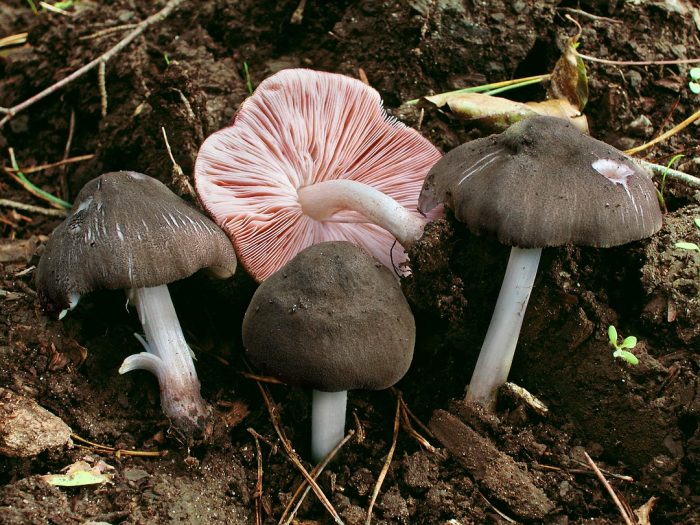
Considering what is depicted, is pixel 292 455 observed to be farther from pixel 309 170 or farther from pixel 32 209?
pixel 32 209

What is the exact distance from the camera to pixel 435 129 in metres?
3.52

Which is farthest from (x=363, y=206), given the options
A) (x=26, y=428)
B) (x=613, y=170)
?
(x=26, y=428)

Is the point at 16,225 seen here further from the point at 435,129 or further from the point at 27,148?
the point at 435,129

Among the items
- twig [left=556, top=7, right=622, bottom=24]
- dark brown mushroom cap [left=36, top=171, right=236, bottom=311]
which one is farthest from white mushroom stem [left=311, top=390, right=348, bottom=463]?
twig [left=556, top=7, right=622, bottom=24]

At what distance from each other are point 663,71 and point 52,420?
11.5ft

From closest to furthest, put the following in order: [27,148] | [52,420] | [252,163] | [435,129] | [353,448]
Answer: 1. [52,420]
2. [353,448]
3. [252,163]
4. [435,129]
5. [27,148]

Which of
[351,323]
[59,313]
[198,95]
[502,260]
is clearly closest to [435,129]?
[502,260]

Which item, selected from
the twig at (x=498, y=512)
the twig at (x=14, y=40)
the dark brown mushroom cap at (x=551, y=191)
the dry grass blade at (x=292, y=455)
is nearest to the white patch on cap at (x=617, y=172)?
the dark brown mushroom cap at (x=551, y=191)

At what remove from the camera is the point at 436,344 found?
3088mm

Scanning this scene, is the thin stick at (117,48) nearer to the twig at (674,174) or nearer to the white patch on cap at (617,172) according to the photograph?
the white patch on cap at (617,172)

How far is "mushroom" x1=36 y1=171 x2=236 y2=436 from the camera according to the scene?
2523 millimetres

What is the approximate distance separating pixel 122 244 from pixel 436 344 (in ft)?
4.78

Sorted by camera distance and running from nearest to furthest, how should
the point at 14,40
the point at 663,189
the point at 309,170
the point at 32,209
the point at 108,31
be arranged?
the point at 663,189 → the point at 309,170 → the point at 32,209 → the point at 108,31 → the point at 14,40

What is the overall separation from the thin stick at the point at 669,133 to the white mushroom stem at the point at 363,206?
125cm
